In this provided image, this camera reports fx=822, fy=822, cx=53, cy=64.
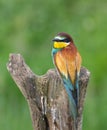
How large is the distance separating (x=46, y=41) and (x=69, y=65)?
290 centimetres

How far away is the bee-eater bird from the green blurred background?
1557mm

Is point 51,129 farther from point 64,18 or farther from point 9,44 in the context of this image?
point 64,18

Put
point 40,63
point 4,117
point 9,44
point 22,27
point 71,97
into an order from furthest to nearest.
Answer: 1. point 22,27
2. point 9,44
3. point 40,63
4. point 4,117
5. point 71,97

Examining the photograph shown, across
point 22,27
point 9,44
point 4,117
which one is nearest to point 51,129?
point 4,117

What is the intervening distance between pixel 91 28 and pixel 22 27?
1.77ft

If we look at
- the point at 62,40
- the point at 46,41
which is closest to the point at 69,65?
Answer: the point at 62,40

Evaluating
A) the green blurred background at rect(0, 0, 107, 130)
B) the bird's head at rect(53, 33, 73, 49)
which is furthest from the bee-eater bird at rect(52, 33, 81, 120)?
the green blurred background at rect(0, 0, 107, 130)

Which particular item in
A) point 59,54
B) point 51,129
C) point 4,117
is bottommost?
point 4,117

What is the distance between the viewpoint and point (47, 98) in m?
3.03

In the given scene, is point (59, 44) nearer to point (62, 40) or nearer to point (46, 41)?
point (62, 40)

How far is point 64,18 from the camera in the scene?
645cm

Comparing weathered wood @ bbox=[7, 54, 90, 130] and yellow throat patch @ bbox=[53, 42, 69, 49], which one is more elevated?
yellow throat patch @ bbox=[53, 42, 69, 49]

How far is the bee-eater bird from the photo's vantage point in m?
3.03

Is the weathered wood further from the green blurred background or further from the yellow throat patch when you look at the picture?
the green blurred background
